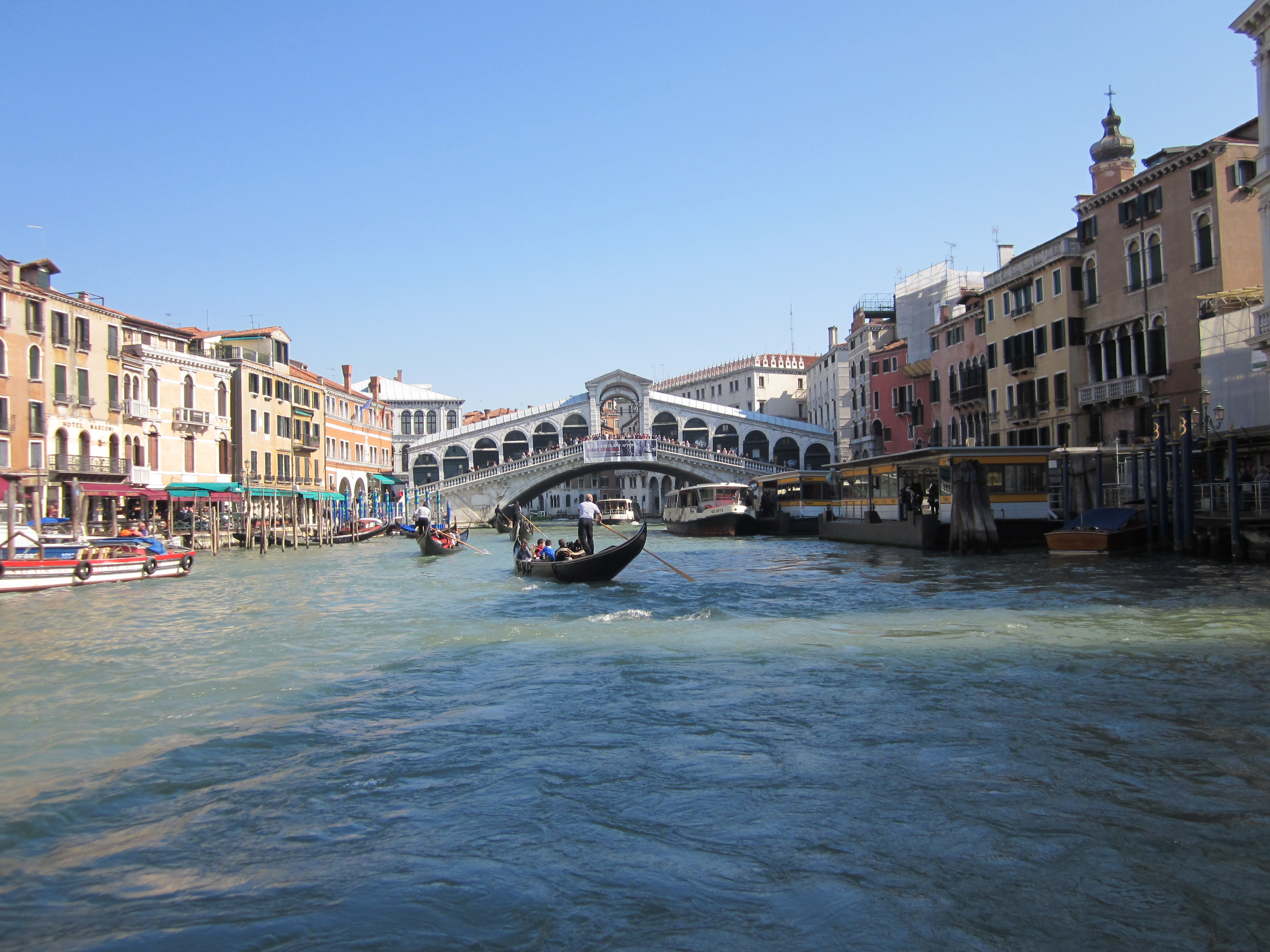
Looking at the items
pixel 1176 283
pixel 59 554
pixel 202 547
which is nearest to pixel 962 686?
pixel 59 554

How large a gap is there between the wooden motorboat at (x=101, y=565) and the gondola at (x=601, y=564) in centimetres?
724

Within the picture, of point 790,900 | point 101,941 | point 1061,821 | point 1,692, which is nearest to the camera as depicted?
point 101,941

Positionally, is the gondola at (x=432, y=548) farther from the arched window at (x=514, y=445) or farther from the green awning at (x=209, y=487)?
the arched window at (x=514, y=445)

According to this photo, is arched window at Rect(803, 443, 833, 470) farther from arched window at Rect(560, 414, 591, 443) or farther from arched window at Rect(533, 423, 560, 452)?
arched window at Rect(533, 423, 560, 452)

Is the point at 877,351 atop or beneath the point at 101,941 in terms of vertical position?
atop

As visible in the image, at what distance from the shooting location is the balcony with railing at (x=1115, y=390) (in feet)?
66.2

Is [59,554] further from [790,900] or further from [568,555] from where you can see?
[790,900]

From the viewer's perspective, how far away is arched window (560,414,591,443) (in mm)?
47031

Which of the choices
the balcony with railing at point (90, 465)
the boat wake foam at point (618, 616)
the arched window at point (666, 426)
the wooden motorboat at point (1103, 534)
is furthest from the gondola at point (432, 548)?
the arched window at point (666, 426)

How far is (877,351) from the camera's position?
1453 inches

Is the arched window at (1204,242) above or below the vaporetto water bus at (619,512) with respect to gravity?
above

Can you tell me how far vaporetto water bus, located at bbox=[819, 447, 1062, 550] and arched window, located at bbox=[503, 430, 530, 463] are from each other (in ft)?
87.5

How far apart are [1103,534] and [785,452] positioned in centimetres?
3103

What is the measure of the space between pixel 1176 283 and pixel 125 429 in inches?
909
